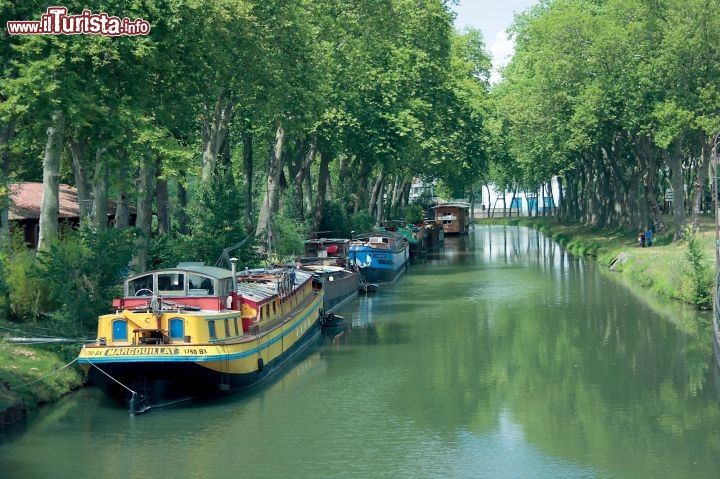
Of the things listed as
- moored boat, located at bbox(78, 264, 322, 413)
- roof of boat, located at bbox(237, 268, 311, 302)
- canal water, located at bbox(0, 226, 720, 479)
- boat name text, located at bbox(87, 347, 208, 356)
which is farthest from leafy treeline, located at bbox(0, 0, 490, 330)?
canal water, located at bbox(0, 226, 720, 479)

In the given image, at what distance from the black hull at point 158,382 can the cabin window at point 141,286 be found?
3.17 meters

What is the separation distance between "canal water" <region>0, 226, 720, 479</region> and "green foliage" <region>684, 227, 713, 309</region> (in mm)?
1448

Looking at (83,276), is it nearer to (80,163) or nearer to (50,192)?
(50,192)

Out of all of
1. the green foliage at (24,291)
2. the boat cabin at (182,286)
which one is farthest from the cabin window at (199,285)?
the green foliage at (24,291)

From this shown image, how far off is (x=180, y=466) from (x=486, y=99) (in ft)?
305

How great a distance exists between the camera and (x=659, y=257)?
220 feet

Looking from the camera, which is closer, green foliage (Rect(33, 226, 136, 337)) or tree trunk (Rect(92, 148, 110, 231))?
green foliage (Rect(33, 226, 136, 337))

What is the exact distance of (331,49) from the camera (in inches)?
2741

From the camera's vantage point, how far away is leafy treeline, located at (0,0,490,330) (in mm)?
38812

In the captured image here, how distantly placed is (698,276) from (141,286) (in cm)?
2859

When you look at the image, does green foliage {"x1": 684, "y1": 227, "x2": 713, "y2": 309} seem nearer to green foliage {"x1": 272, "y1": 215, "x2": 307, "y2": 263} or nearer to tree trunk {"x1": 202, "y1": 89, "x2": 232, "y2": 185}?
tree trunk {"x1": 202, "y1": 89, "x2": 232, "y2": 185}

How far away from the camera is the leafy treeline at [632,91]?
225ft

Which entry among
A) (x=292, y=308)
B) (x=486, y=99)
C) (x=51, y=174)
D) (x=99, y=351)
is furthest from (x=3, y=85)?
(x=486, y=99)

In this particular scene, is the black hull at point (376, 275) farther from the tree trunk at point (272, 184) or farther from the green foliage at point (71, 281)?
the green foliage at point (71, 281)
